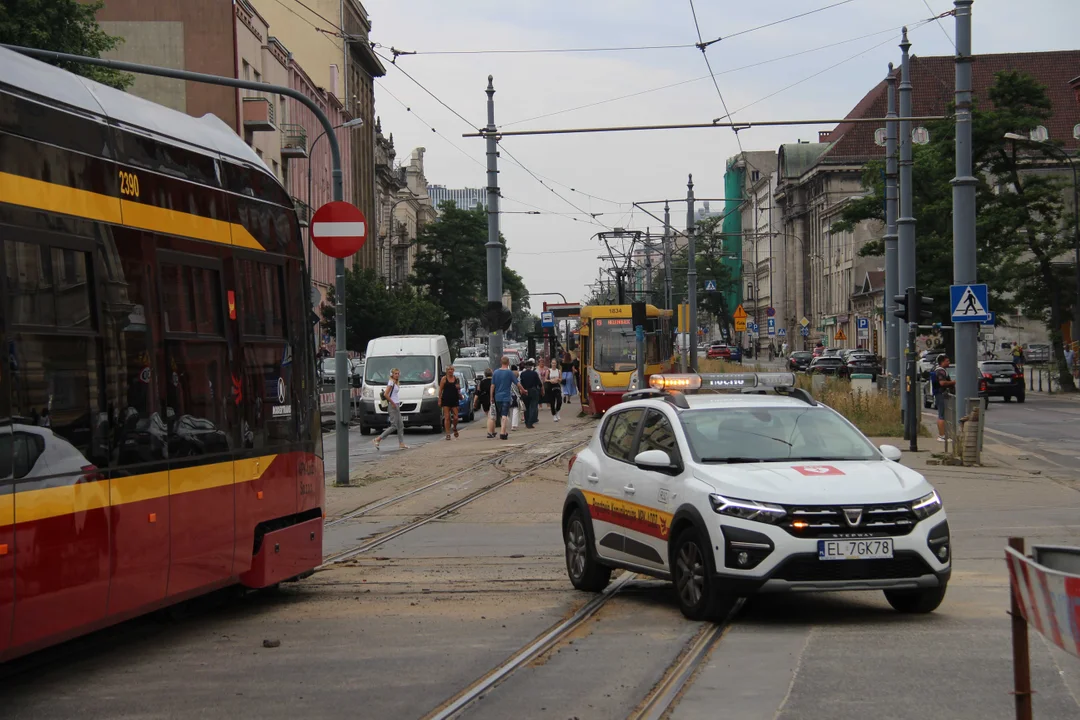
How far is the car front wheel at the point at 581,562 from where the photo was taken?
11016 millimetres

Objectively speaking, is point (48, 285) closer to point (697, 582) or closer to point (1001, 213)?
point (697, 582)

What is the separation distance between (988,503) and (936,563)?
30.2 ft

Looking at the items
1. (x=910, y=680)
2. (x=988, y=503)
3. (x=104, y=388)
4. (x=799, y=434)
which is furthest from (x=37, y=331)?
(x=988, y=503)

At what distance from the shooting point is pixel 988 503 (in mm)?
17906

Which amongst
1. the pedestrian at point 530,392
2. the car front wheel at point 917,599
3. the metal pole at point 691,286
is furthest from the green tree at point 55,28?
the car front wheel at point 917,599

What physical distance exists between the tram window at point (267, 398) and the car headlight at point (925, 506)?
426 centimetres

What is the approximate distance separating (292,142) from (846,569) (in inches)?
2266

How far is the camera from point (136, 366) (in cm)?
804

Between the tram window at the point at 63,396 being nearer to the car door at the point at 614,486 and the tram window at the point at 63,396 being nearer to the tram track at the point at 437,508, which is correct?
the car door at the point at 614,486

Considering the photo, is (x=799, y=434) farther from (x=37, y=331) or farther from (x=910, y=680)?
(x=37, y=331)

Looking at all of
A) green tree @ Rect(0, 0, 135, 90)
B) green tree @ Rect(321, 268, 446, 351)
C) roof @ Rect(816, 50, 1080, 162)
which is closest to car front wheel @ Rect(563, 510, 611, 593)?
green tree @ Rect(0, 0, 135, 90)

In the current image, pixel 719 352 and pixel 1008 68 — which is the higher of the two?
pixel 1008 68

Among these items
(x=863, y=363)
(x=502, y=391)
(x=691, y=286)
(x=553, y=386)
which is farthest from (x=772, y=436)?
(x=863, y=363)

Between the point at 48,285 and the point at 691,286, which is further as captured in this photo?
the point at 691,286
